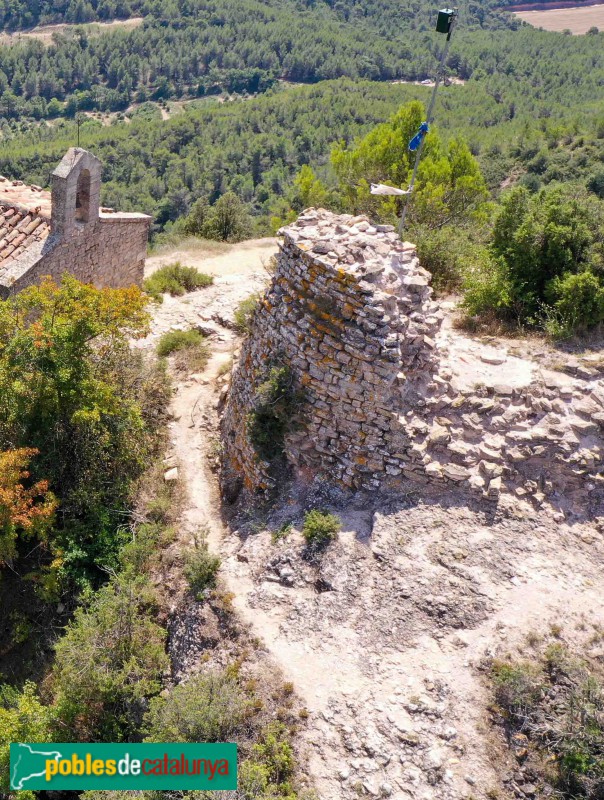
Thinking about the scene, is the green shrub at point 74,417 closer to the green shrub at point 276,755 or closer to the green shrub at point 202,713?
the green shrub at point 202,713

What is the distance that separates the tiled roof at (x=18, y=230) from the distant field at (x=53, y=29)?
10823cm

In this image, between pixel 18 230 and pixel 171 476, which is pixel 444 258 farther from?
pixel 18 230

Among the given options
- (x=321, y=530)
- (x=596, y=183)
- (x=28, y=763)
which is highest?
(x=596, y=183)

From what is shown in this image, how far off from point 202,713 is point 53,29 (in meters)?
128

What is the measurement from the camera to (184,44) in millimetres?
98062

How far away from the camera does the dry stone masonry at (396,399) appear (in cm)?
968

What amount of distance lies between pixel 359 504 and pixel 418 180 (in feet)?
38.4

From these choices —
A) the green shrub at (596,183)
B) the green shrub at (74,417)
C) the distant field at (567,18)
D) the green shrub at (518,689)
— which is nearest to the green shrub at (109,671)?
the green shrub at (74,417)

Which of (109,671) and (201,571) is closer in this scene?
(109,671)

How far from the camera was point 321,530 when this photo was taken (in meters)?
9.62

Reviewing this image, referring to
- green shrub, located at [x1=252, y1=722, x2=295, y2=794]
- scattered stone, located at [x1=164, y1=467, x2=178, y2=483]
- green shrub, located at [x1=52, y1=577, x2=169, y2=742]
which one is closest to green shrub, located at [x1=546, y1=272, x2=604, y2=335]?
scattered stone, located at [x1=164, y1=467, x2=178, y2=483]

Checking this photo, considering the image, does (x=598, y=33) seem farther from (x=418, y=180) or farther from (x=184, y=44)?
(x=418, y=180)

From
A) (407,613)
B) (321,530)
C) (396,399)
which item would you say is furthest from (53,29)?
(407,613)

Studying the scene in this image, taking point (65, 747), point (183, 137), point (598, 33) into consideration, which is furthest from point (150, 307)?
point (598, 33)
